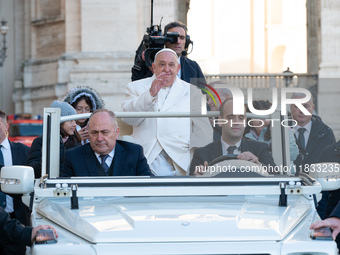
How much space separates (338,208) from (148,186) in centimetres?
114

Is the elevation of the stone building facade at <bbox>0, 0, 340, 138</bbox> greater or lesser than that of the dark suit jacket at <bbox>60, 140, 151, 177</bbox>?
greater

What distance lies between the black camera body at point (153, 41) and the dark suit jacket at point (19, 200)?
1.38m

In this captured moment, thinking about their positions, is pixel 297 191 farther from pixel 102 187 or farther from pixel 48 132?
pixel 48 132

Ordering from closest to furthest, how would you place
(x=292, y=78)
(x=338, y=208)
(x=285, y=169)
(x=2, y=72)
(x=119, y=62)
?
1. (x=338, y=208)
2. (x=285, y=169)
3. (x=119, y=62)
4. (x=292, y=78)
5. (x=2, y=72)

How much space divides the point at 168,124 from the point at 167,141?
0.15m

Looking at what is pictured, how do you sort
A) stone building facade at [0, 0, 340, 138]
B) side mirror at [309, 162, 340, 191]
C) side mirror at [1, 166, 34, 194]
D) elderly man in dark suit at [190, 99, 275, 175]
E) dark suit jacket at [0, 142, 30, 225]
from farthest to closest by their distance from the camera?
stone building facade at [0, 0, 340, 138] → dark suit jacket at [0, 142, 30, 225] → elderly man in dark suit at [190, 99, 275, 175] → side mirror at [309, 162, 340, 191] → side mirror at [1, 166, 34, 194]

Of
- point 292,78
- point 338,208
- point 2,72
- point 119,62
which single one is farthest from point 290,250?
point 2,72

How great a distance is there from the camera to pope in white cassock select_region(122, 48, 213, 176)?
6.77 meters

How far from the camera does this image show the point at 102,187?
5816mm

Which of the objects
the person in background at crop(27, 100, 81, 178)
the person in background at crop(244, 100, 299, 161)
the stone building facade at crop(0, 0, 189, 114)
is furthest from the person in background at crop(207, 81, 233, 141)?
the stone building facade at crop(0, 0, 189, 114)

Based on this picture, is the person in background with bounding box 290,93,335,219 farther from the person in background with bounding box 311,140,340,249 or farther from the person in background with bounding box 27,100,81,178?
the person in background with bounding box 27,100,81,178

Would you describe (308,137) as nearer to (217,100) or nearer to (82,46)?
(217,100)

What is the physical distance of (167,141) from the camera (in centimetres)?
696

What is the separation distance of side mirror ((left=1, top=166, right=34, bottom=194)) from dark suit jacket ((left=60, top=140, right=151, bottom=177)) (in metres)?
0.67
